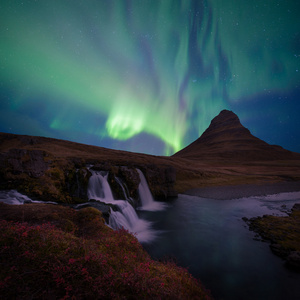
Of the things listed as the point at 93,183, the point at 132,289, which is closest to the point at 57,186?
the point at 93,183

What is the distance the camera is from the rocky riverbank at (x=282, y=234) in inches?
414

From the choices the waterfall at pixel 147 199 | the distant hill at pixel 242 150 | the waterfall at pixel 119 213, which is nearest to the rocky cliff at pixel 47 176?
the waterfall at pixel 119 213

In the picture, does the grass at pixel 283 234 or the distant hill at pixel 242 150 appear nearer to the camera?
the grass at pixel 283 234

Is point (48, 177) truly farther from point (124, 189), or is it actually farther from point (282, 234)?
point (282, 234)

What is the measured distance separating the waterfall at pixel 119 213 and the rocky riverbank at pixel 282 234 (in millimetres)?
9478

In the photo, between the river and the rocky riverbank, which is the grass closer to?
the rocky riverbank

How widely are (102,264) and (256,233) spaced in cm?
1534

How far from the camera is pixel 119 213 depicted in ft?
51.4

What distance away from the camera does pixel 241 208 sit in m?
24.2

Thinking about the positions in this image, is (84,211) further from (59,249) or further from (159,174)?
(159,174)

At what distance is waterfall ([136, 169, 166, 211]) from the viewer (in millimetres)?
25281

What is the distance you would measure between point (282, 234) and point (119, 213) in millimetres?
13873

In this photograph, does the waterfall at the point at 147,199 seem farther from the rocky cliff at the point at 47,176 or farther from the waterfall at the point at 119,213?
the waterfall at the point at 119,213

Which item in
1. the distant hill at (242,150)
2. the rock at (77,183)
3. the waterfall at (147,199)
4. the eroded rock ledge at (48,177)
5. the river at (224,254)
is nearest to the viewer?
the river at (224,254)
